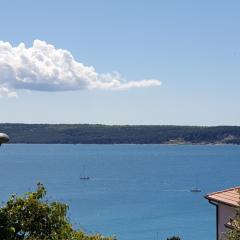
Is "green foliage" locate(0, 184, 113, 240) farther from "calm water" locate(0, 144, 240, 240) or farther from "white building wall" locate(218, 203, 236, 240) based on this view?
"calm water" locate(0, 144, 240, 240)

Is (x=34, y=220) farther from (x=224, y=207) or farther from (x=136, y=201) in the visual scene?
(x=136, y=201)

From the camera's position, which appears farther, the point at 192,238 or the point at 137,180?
the point at 137,180

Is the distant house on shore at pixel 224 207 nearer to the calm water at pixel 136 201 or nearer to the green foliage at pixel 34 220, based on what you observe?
the green foliage at pixel 34 220

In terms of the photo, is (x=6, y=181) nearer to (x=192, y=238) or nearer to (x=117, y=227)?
(x=117, y=227)

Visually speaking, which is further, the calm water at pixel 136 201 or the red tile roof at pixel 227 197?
the calm water at pixel 136 201

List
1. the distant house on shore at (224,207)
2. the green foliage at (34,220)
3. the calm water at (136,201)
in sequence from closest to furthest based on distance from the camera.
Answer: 1. the green foliage at (34,220)
2. the distant house on shore at (224,207)
3. the calm water at (136,201)

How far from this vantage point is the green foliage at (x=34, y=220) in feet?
46.1

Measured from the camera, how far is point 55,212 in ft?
48.8

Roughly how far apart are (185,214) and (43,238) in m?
103

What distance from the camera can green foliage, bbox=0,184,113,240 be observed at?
14039 millimetres

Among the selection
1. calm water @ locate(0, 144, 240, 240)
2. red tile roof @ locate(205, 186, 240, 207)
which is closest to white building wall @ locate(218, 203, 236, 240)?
red tile roof @ locate(205, 186, 240, 207)

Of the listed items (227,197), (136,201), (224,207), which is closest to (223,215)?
(224,207)

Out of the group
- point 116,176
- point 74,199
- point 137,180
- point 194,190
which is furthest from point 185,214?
point 116,176

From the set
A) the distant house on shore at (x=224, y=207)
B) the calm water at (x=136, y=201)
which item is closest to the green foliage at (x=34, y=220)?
the distant house on shore at (x=224, y=207)
